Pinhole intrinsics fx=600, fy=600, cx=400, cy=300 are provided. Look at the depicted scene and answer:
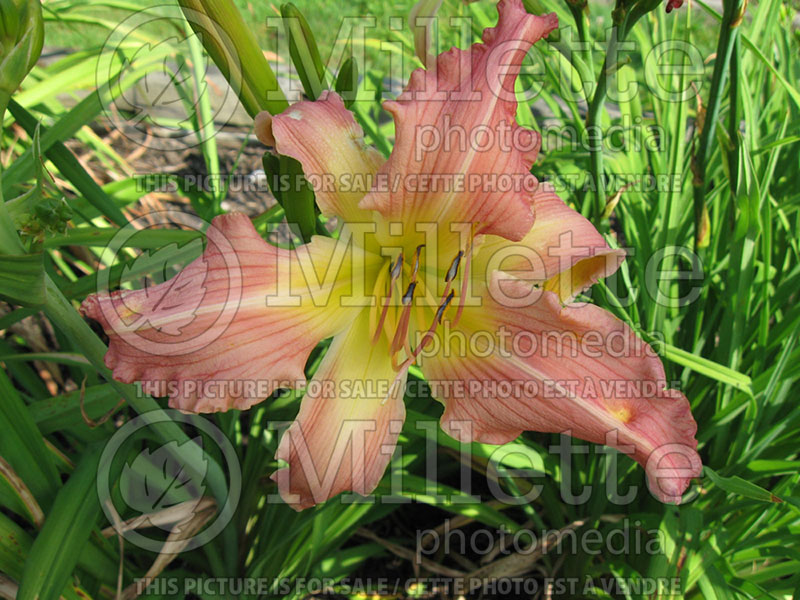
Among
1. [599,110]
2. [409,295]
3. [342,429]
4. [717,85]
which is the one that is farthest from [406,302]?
[717,85]

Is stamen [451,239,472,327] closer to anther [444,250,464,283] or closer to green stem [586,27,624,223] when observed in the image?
anther [444,250,464,283]

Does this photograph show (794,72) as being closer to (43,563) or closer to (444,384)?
(444,384)

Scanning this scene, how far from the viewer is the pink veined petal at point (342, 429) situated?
2.25 ft

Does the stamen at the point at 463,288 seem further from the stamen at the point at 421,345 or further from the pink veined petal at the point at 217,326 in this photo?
the pink veined petal at the point at 217,326

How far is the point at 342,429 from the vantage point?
0.71 meters

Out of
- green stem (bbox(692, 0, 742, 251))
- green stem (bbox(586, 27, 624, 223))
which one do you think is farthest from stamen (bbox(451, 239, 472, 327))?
green stem (bbox(692, 0, 742, 251))

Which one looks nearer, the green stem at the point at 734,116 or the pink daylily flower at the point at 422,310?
the pink daylily flower at the point at 422,310

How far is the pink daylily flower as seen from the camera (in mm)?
632

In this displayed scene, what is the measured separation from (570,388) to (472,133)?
0.31m

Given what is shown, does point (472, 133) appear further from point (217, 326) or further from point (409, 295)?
point (217, 326)

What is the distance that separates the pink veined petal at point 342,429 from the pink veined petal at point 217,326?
6cm

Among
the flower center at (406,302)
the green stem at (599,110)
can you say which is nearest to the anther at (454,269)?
the flower center at (406,302)

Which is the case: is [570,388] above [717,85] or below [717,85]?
below

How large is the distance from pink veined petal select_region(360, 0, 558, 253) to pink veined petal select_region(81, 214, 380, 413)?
142 mm
